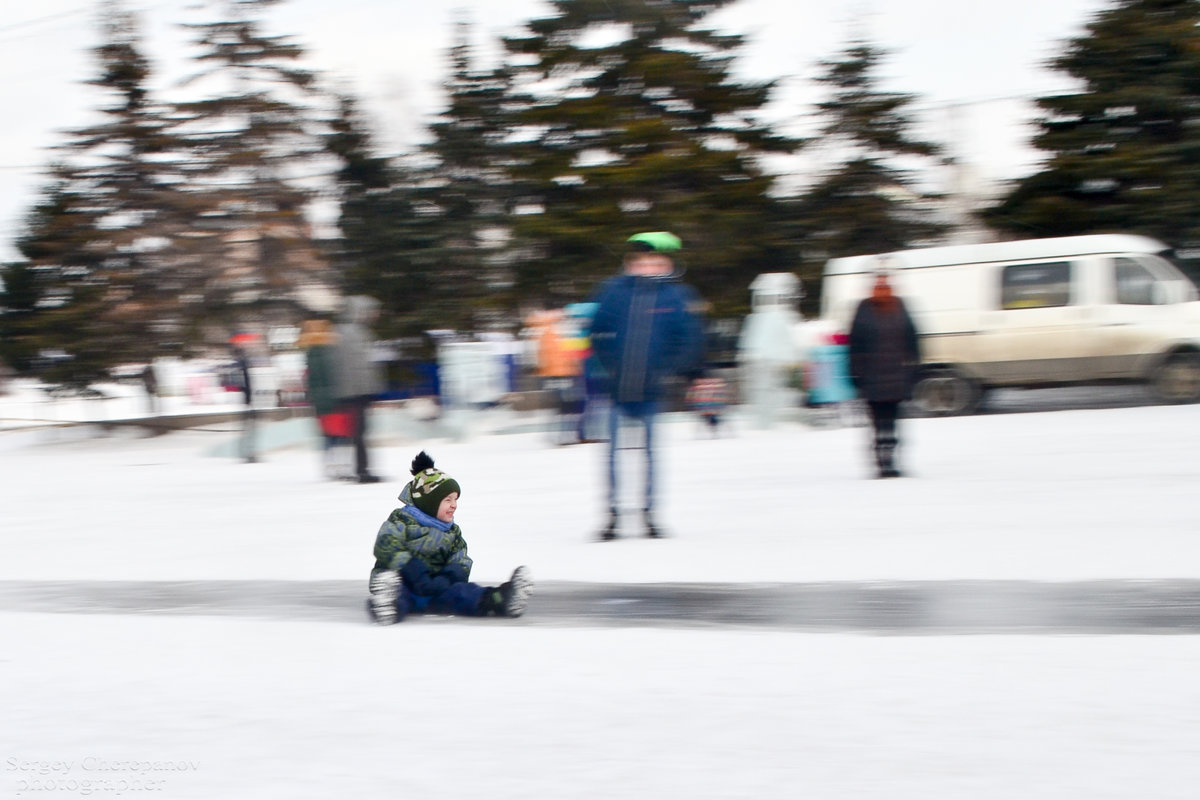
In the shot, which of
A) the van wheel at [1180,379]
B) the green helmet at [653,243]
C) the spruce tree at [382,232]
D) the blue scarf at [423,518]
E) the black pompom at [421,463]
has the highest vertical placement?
the spruce tree at [382,232]

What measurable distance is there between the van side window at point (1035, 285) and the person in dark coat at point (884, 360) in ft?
24.4

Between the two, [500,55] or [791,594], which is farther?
[500,55]

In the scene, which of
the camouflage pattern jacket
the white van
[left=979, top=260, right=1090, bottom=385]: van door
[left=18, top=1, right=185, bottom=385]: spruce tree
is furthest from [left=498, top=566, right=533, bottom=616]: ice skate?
[left=18, top=1, right=185, bottom=385]: spruce tree

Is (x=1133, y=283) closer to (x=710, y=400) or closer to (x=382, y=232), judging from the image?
(x=710, y=400)

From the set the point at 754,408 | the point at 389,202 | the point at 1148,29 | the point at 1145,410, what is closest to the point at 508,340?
the point at 389,202

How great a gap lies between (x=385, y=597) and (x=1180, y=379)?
13144 millimetres

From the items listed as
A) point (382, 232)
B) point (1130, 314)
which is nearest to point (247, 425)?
point (382, 232)

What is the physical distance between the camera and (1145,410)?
51.7 feet

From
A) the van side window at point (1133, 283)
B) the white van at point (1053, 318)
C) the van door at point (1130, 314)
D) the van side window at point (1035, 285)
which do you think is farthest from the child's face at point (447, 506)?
the van side window at point (1133, 283)

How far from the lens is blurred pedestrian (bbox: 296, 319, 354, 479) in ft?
40.5

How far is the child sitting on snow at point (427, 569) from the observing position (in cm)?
571

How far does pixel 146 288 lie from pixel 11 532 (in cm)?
1148

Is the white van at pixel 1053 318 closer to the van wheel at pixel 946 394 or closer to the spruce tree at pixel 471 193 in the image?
the van wheel at pixel 946 394

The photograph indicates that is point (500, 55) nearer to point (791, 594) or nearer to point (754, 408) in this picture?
point (754, 408)
